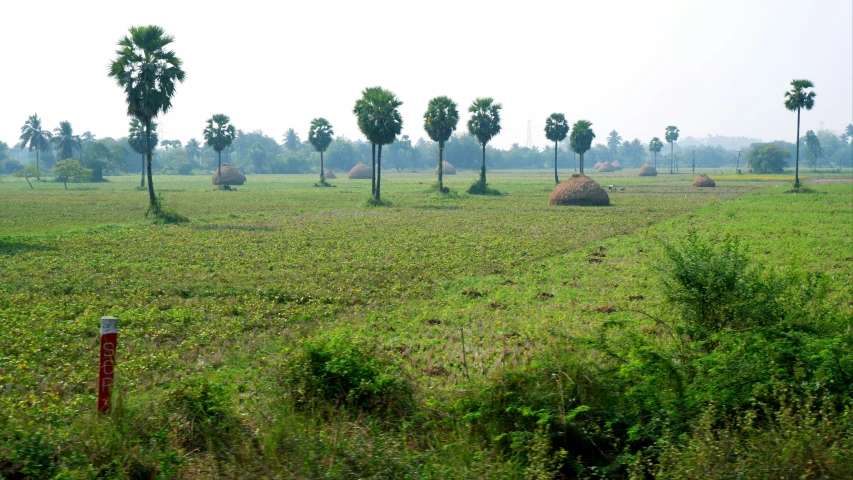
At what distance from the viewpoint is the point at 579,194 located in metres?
44.5

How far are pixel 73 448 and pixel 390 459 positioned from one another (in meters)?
2.45

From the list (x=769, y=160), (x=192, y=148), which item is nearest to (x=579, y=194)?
(x=769, y=160)

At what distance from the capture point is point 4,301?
1295cm

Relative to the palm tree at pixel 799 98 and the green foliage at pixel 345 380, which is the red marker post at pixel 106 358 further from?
the palm tree at pixel 799 98

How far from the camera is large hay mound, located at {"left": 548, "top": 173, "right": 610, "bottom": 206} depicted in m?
44.5

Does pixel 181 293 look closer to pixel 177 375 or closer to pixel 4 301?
pixel 4 301

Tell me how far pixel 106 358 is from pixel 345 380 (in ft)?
7.24

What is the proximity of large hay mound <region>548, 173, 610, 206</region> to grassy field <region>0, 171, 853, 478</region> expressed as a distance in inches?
511

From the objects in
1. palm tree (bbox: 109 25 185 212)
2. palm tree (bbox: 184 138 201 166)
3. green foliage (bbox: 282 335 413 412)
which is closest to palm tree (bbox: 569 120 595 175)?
palm tree (bbox: 109 25 185 212)

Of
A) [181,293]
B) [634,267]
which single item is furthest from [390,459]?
[634,267]

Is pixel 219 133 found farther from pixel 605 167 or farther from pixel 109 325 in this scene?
pixel 605 167

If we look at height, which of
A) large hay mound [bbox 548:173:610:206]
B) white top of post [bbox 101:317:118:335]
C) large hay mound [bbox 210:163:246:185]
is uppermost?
large hay mound [bbox 210:163:246:185]

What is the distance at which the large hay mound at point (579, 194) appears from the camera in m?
44.5

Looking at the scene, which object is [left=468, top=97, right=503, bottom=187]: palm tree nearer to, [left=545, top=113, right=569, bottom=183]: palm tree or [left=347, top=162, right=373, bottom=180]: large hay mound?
[left=545, top=113, right=569, bottom=183]: palm tree
